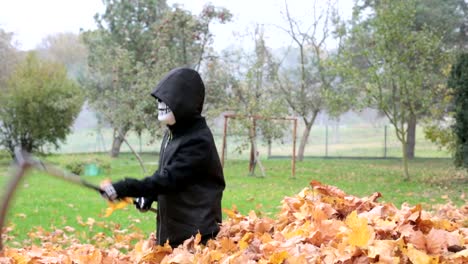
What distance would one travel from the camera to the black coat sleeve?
10.9 feet

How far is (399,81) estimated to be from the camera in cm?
1548

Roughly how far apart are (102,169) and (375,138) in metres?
20.2

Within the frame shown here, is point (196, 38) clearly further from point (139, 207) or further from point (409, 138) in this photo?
point (139, 207)

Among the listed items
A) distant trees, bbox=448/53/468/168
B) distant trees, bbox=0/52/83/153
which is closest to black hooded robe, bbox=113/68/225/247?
distant trees, bbox=448/53/468/168

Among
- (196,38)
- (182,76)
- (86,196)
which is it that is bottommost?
(86,196)

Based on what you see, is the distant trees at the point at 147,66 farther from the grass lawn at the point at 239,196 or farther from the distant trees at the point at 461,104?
the distant trees at the point at 461,104

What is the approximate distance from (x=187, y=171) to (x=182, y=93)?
17.6 inches

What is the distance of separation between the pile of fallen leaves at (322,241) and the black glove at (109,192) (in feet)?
0.89

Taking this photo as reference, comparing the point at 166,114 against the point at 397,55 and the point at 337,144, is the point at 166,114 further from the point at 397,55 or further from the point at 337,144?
the point at 337,144

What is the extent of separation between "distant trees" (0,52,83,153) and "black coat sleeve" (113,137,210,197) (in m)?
24.5

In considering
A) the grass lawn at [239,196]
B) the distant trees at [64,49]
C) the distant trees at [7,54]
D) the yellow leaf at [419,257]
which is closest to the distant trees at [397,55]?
the grass lawn at [239,196]

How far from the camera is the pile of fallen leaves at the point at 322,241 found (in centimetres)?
272

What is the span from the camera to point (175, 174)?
3.47m

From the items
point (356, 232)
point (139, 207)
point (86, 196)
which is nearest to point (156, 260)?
point (139, 207)
